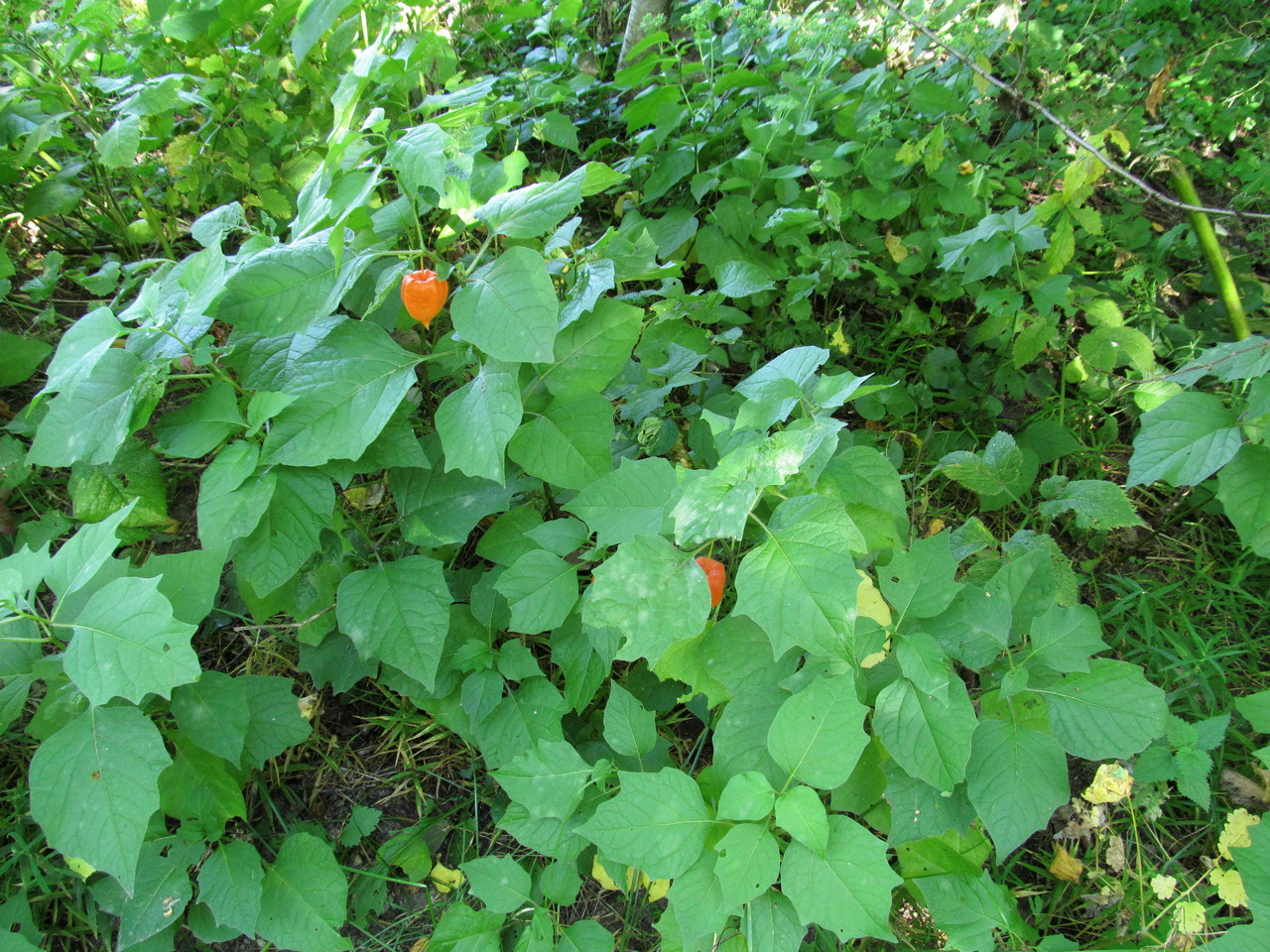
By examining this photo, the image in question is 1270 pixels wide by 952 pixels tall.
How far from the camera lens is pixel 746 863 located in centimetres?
119

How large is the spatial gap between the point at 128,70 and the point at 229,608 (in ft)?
6.10

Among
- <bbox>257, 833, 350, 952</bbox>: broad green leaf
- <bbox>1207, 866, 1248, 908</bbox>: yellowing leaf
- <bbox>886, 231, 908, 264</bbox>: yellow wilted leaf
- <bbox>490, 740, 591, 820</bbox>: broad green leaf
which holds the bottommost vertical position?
<bbox>1207, 866, 1248, 908</bbox>: yellowing leaf

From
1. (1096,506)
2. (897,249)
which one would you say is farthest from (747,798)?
(897,249)

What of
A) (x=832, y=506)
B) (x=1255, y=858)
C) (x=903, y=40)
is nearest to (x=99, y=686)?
(x=832, y=506)

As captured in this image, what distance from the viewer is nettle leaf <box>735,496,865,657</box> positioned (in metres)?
1.12

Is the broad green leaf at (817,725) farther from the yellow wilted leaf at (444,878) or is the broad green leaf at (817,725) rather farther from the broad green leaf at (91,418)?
the broad green leaf at (91,418)

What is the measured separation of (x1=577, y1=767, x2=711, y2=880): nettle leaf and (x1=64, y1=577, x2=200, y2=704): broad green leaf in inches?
28.3

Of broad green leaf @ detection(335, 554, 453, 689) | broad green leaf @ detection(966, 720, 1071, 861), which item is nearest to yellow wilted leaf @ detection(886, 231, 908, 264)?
broad green leaf @ detection(966, 720, 1071, 861)

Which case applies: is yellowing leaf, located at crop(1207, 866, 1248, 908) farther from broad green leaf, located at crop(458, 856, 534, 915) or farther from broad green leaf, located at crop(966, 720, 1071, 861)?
broad green leaf, located at crop(458, 856, 534, 915)

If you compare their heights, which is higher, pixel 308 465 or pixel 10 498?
pixel 308 465

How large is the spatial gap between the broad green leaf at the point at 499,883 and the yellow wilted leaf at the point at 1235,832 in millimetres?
1487

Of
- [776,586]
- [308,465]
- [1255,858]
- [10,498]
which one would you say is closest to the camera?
[776,586]

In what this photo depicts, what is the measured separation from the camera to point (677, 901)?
1221 millimetres

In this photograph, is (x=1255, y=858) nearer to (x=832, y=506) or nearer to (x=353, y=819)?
(x=832, y=506)
